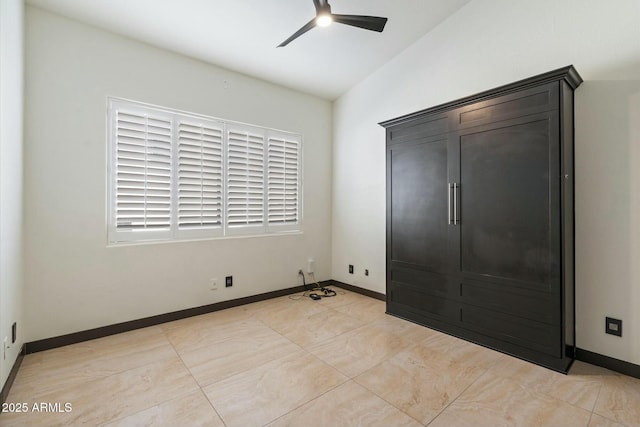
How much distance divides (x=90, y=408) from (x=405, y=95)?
4089 millimetres

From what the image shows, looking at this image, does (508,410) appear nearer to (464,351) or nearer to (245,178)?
(464,351)

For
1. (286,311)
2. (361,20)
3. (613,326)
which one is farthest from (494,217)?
(286,311)

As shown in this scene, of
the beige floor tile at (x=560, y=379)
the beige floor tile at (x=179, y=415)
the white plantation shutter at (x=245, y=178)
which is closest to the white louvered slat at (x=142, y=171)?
the white plantation shutter at (x=245, y=178)

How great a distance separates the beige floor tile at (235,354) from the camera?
2232 mm

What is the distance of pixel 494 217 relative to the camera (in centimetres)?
253

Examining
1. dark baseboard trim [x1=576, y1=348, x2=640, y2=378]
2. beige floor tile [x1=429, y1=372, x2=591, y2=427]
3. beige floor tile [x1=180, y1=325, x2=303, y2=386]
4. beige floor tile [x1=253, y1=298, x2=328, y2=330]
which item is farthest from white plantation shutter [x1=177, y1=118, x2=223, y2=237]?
dark baseboard trim [x1=576, y1=348, x2=640, y2=378]

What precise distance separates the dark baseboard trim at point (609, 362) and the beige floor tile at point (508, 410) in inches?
29.5

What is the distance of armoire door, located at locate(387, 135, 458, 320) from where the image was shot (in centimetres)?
288

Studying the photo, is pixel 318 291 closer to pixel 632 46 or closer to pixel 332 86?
pixel 332 86

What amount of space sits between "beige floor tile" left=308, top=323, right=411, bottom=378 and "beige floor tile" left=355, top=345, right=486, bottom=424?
9 cm

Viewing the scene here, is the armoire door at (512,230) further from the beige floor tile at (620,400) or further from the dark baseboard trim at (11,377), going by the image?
the dark baseboard trim at (11,377)

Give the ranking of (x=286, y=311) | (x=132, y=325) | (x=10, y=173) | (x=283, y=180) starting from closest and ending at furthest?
1. (x=10, y=173)
2. (x=132, y=325)
3. (x=286, y=311)
4. (x=283, y=180)

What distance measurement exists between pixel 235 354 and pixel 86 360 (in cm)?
117

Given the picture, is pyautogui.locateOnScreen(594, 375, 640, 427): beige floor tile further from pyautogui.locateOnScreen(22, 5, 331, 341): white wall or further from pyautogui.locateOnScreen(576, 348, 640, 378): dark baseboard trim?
pyautogui.locateOnScreen(22, 5, 331, 341): white wall
